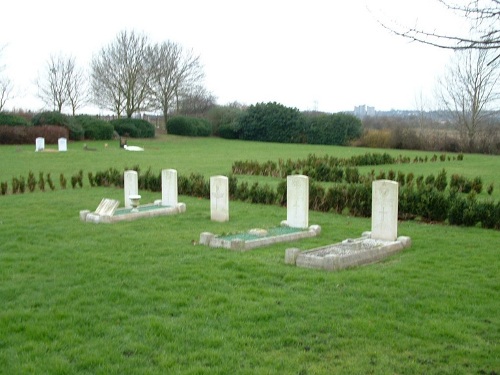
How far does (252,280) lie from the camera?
7.11 meters

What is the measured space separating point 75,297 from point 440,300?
3.88m

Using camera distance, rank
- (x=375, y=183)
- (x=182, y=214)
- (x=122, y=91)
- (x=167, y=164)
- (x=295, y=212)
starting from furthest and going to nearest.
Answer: (x=122, y=91), (x=167, y=164), (x=182, y=214), (x=295, y=212), (x=375, y=183)

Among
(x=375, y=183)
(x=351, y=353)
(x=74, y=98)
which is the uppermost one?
(x=74, y=98)

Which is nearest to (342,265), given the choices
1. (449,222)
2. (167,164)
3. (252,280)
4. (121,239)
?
(252,280)

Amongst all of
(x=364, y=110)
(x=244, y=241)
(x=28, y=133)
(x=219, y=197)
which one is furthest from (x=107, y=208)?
(x=364, y=110)

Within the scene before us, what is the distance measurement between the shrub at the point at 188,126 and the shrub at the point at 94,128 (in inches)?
356

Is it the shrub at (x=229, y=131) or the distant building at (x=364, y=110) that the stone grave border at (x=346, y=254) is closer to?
the shrub at (x=229, y=131)

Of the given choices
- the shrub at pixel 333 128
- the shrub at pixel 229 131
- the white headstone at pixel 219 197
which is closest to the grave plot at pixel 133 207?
the white headstone at pixel 219 197

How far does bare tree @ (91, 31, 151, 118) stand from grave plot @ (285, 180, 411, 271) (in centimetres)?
4805

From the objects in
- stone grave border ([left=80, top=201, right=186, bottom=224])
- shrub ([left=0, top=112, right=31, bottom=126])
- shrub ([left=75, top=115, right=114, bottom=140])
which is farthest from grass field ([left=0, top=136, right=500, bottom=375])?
shrub ([left=75, top=115, right=114, bottom=140])

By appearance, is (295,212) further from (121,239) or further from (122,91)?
(122,91)

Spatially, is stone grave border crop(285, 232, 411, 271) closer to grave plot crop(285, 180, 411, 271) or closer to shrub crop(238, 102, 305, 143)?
grave plot crop(285, 180, 411, 271)

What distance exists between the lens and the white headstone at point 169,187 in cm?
1286

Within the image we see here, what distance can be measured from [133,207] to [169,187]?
2.97ft
